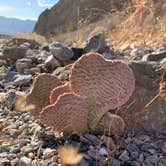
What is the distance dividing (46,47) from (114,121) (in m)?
3.80

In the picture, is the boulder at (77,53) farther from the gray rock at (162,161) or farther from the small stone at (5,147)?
the gray rock at (162,161)

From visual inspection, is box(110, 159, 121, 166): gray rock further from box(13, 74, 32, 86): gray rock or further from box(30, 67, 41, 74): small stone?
box(30, 67, 41, 74): small stone

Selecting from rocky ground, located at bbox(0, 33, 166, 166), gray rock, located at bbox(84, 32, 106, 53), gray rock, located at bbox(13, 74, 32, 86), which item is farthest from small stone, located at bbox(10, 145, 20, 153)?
gray rock, located at bbox(84, 32, 106, 53)

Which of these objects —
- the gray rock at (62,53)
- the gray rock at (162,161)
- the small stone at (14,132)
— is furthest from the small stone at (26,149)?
the gray rock at (62,53)

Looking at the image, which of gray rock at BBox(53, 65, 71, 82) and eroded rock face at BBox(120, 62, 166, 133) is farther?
gray rock at BBox(53, 65, 71, 82)

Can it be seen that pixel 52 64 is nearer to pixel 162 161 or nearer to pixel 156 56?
pixel 156 56

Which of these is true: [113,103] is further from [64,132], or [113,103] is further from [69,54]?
[69,54]

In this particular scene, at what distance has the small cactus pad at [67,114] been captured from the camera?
3.79m

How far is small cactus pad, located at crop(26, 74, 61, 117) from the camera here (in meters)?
4.24

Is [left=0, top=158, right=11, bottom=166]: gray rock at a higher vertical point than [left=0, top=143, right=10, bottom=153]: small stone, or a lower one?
lower

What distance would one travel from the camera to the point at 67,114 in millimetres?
3807

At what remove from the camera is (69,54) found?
5836 millimetres

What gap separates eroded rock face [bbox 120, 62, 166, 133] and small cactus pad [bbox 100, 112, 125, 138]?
20cm

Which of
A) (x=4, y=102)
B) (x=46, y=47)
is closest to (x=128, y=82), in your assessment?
(x=4, y=102)
